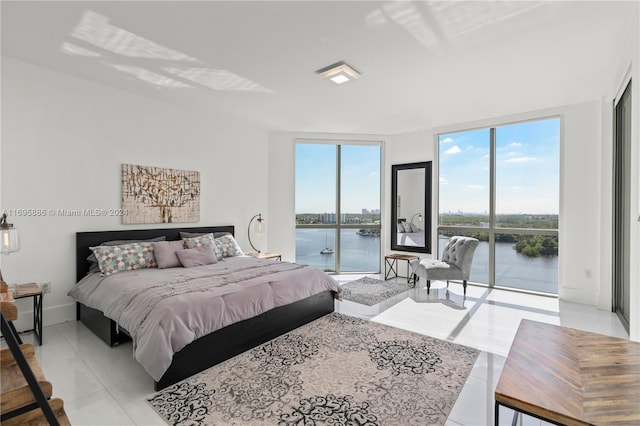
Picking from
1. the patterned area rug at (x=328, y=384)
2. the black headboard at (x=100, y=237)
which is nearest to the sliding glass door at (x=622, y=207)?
the patterned area rug at (x=328, y=384)

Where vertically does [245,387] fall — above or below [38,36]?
below

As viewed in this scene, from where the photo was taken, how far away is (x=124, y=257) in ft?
11.9

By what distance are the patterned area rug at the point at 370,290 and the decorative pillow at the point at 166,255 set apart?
2.40 meters

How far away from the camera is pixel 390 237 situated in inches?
253

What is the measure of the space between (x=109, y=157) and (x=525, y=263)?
6.28 metres

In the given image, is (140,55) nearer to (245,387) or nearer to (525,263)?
(245,387)

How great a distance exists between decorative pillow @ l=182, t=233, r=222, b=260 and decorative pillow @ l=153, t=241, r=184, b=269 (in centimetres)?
25

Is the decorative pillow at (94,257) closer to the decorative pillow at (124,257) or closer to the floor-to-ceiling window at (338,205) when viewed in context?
the decorative pillow at (124,257)

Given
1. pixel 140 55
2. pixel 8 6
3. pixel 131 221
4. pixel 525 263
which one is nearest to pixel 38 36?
pixel 8 6

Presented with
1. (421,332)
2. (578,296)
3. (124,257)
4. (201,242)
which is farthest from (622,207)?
(124,257)

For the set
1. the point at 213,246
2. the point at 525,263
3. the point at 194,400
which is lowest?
the point at 194,400

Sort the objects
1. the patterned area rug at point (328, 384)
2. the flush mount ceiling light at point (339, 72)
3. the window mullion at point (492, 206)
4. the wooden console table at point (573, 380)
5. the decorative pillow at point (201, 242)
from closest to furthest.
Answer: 1. the wooden console table at point (573, 380)
2. the patterned area rug at point (328, 384)
3. the flush mount ceiling light at point (339, 72)
4. the decorative pillow at point (201, 242)
5. the window mullion at point (492, 206)

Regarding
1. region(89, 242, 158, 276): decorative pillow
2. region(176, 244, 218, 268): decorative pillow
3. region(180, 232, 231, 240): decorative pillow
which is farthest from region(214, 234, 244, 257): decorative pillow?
region(89, 242, 158, 276): decorative pillow

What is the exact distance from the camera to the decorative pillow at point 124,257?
137 inches
